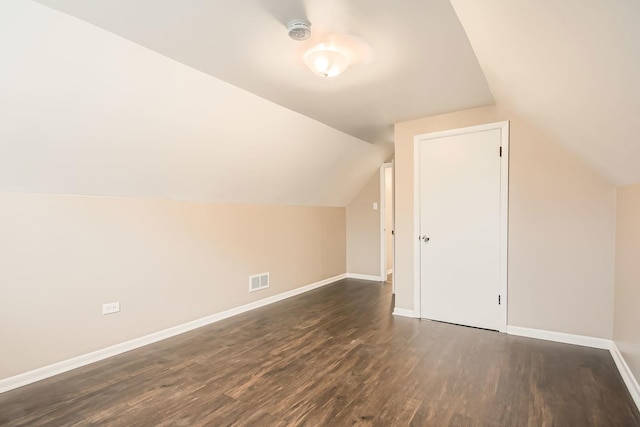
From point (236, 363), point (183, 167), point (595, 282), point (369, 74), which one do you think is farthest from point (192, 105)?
point (595, 282)

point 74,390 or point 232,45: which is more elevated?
point 232,45

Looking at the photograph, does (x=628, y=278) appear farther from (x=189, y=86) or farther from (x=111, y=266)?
(x=111, y=266)

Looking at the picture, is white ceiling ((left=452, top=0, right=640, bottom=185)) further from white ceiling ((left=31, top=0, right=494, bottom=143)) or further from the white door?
the white door

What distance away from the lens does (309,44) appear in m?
2.08

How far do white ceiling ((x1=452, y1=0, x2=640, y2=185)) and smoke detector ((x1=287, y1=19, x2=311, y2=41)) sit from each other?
0.82 meters

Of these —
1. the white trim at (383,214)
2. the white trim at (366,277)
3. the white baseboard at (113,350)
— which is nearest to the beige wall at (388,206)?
the white trim at (383,214)

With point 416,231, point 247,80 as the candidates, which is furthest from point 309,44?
point 416,231

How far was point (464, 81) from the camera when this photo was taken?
106 inches

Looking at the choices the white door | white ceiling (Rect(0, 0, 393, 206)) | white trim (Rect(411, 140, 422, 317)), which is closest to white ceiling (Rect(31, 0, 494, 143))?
white ceiling (Rect(0, 0, 393, 206))

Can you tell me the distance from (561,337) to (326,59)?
3.29 m

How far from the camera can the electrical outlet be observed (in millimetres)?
2795

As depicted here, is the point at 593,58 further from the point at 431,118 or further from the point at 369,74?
the point at 431,118

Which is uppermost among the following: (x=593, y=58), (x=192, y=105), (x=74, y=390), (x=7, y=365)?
(x=192, y=105)

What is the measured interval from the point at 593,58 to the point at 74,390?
141 inches
